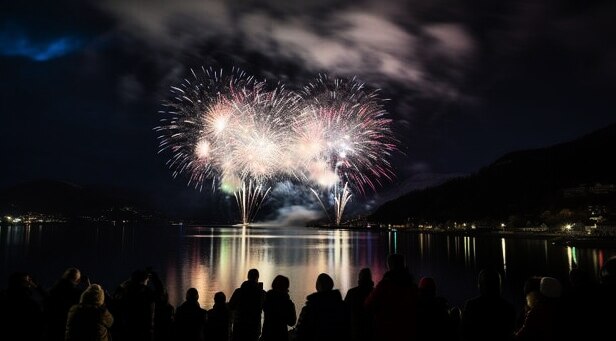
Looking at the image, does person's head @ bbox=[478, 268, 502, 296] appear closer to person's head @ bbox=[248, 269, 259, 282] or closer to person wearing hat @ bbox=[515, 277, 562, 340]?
person wearing hat @ bbox=[515, 277, 562, 340]

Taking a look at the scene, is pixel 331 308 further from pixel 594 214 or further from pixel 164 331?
pixel 594 214

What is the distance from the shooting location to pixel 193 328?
8117 mm

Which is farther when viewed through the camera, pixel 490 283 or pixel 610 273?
pixel 490 283

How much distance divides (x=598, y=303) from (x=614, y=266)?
0.46 metres

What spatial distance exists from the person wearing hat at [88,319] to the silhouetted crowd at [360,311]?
0.01 meters

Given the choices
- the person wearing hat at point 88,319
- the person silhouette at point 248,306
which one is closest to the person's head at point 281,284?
the person silhouette at point 248,306

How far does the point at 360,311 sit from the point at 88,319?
3444mm

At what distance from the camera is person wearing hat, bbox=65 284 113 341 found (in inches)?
221


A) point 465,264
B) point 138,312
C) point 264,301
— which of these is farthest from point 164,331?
point 465,264

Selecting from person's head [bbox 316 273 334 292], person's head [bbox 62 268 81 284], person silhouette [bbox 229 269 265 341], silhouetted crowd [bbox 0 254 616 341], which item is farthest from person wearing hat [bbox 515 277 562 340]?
person's head [bbox 62 268 81 284]

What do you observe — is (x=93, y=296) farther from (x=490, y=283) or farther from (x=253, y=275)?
(x=490, y=283)

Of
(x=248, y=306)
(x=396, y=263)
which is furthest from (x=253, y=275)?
(x=396, y=263)

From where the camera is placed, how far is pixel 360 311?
22.0 ft

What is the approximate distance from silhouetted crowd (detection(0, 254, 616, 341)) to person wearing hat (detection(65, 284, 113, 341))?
11 millimetres
